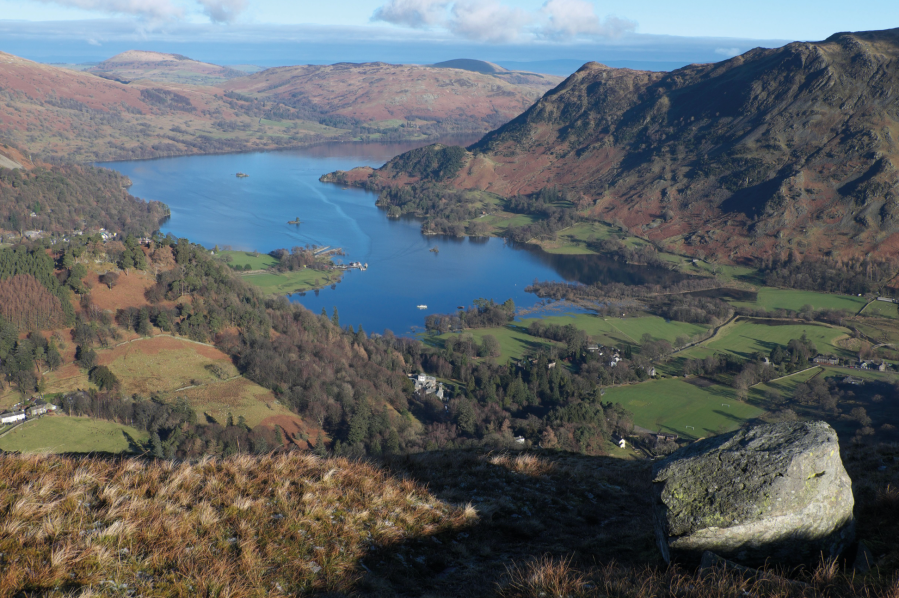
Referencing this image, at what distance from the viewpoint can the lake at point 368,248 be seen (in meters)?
94.1

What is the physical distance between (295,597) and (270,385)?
5047 centimetres

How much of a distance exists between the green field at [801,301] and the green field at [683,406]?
122ft

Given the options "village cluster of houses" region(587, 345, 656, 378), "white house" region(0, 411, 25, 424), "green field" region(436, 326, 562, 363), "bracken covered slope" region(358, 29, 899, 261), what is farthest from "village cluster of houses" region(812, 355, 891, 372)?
"white house" region(0, 411, 25, 424)

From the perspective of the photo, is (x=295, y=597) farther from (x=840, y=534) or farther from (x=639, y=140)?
(x=639, y=140)

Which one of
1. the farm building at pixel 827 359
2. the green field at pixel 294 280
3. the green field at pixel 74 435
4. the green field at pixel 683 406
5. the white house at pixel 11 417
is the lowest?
the green field at pixel 294 280

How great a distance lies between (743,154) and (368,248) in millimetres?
89804

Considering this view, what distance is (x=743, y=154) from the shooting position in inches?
5315

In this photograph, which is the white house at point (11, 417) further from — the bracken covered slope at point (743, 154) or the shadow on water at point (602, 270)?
the bracken covered slope at point (743, 154)

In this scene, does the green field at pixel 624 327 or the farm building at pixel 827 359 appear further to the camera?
the green field at pixel 624 327

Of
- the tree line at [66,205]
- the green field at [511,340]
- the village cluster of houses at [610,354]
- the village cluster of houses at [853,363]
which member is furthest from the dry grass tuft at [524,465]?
the tree line at [66,205]

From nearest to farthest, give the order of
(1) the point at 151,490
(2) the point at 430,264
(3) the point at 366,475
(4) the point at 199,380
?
(1) the point at 151,490 < (3) the point at 366,475 < (4) the point at 199,380 < (2) the point at 430,264

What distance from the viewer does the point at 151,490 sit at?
7.46 m

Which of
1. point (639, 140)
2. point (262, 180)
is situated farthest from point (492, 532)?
point (262, 180)

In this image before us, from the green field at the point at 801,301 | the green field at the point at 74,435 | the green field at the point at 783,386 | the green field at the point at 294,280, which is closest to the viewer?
the green field at the point at 74,435
